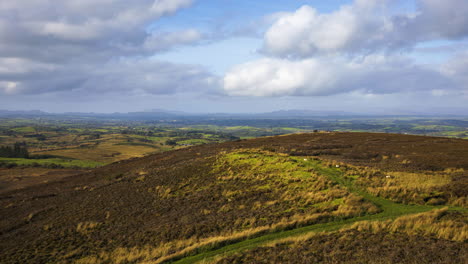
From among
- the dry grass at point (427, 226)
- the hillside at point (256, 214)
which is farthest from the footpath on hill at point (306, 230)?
the dry grass at point (427, 226)

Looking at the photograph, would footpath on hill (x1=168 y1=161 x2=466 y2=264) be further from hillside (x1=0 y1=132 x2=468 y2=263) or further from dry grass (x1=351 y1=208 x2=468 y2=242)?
dry grass (x1=351 y1=208 x2=468 y2=242)

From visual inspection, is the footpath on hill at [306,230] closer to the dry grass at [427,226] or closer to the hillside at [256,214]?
the hillside at [256,214]

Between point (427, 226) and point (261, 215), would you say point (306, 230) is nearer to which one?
point (261, 215)

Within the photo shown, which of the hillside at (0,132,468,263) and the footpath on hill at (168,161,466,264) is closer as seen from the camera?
the hillside at (0,132,468,263)

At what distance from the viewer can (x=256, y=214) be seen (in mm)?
18984

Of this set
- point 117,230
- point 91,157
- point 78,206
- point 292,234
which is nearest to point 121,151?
point 91,157

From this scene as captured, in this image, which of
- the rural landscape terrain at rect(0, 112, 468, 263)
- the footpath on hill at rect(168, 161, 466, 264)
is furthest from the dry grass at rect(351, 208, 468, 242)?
the footpath on hill at rect(168, 161, 466, 264)

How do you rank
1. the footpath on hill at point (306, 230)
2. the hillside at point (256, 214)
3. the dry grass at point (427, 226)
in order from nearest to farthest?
the dry grass at point (427, 226) → the hillside at point (256, 214) → the footpath on hill at point (306, 230)

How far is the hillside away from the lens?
1356cm

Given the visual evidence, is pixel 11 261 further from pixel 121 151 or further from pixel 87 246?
pixel 121 151

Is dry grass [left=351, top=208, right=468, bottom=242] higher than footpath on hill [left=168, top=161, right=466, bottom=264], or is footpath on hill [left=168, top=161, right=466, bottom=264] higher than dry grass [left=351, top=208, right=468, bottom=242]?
dry grass [left=351, top=208, right=468, bottom=242]

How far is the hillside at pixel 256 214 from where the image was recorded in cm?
1356

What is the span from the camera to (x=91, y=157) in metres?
125

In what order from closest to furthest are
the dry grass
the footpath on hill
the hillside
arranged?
the dry grass < the hillside < the footpath on hill
